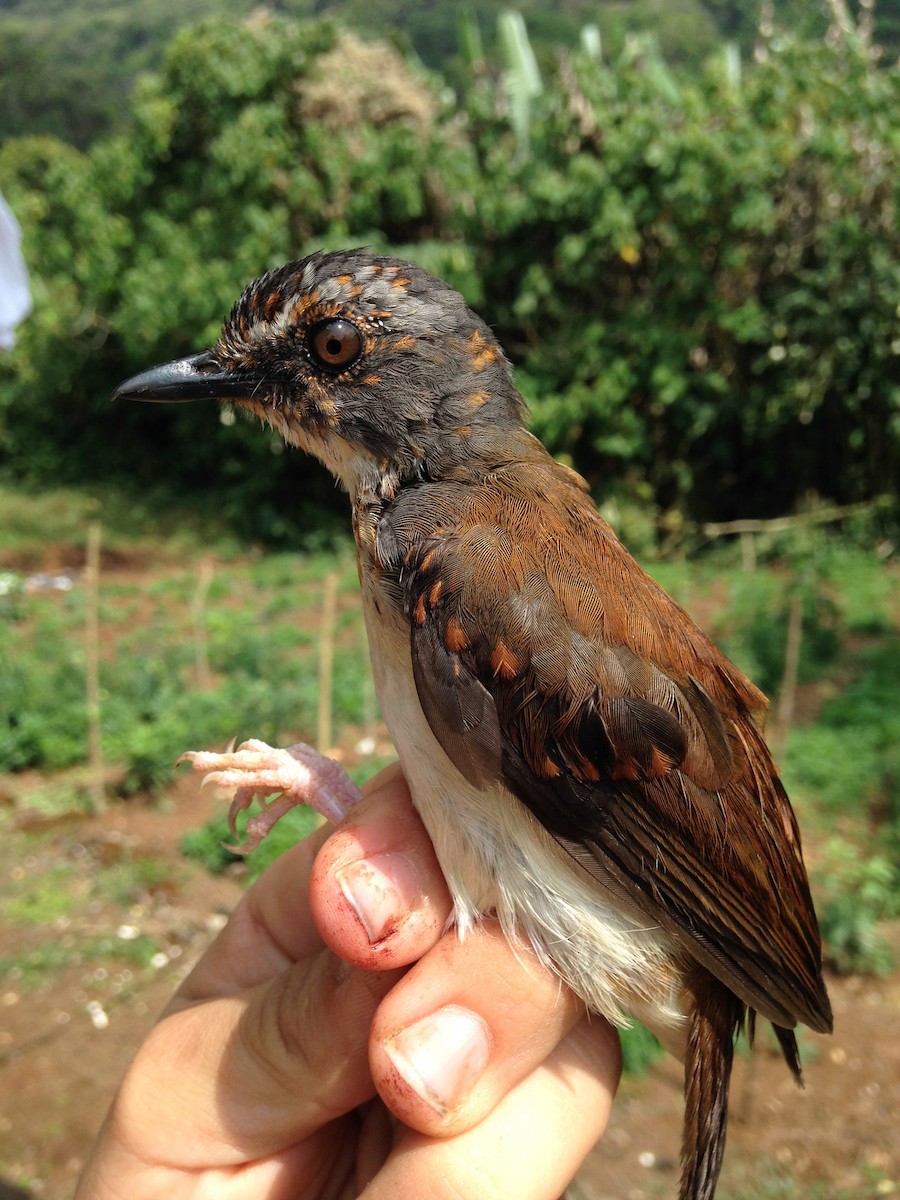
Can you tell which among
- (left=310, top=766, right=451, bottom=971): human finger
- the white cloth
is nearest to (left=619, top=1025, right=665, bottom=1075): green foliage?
(left=310, top=766, right=451, bottom=971): human finger

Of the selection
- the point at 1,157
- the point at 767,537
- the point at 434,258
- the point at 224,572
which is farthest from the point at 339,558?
the point at 1,157

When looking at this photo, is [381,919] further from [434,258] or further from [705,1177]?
[434,258]

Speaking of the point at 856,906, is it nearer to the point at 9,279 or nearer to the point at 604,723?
the point at 604,723

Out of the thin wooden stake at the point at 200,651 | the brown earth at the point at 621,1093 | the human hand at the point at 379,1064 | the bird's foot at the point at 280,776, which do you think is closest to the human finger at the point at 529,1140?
the human hand at the point at 379,1064

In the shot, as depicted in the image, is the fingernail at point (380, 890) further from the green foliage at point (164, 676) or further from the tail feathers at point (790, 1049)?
the green foliage at point (164, 676)

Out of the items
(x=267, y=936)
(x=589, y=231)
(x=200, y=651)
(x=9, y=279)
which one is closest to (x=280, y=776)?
(x=267, y=936)

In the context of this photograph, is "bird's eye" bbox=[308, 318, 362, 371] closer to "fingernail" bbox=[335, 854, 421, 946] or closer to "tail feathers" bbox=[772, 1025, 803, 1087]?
"fingernail" bbox=[335, 854, 421, 946]
